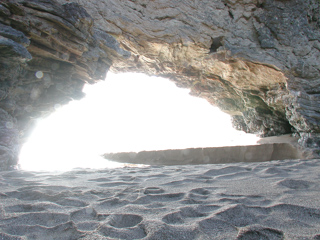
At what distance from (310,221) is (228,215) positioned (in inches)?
19.0

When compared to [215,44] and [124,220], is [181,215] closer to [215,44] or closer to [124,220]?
[124,220]

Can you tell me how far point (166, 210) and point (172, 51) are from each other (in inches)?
213

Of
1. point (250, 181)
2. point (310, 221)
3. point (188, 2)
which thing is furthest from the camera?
point (188, 2)

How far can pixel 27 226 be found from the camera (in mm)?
1290

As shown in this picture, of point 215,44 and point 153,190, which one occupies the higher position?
point 215,44

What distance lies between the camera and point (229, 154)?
5.81m

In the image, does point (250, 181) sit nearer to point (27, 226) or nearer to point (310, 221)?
point (310, 221)

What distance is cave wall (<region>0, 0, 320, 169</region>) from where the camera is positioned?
14.7ft

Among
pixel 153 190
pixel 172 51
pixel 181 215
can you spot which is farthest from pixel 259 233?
pixel 172 51

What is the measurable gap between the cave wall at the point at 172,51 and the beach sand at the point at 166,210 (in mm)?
3225

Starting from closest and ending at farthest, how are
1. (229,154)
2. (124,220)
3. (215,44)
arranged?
(124,220) < (229,154) < (215,44)

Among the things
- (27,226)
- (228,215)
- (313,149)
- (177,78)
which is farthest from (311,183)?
(177,78)

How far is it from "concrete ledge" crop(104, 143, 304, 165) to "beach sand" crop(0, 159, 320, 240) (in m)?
3.44

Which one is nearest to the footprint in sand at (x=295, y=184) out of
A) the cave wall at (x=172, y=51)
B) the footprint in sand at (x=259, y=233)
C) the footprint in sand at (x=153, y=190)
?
the footprint in sand at (x=259, y=233)
